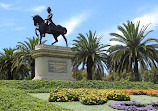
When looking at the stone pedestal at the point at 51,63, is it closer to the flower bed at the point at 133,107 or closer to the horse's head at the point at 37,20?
the horse's head at the point at 37,20

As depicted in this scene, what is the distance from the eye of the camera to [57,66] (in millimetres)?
17312

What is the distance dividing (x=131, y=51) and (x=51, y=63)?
10545 mm

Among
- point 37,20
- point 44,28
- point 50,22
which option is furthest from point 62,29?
point 37,20

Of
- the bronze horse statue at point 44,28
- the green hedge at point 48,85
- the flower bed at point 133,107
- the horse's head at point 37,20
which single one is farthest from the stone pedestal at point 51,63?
the flower bed at point 133,107

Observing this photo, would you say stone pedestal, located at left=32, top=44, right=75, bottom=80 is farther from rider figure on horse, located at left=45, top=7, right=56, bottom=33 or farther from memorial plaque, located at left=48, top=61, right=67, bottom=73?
rider figure on horse, located at left=45, top=7, right=56, bottom=33

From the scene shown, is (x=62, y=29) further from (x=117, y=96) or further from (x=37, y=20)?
(x=117, y=96)

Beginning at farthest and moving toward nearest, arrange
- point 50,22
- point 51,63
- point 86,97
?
point 50,22, point 51,63, point 86,97

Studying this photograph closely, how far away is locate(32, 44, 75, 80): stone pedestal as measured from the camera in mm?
16766

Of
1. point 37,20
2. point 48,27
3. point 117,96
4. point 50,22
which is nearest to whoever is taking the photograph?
point 117,96

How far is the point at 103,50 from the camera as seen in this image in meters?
25.8

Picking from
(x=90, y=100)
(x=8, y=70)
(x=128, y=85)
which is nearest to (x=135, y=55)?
(x=128, y=85)

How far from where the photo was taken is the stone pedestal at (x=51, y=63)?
1677 centimetres

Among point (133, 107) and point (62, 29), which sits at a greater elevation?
point (62, 29)

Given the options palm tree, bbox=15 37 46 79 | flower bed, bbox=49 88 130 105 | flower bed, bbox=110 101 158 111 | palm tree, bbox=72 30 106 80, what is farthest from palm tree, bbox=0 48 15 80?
flower bed, bbox=110 101 158 111
